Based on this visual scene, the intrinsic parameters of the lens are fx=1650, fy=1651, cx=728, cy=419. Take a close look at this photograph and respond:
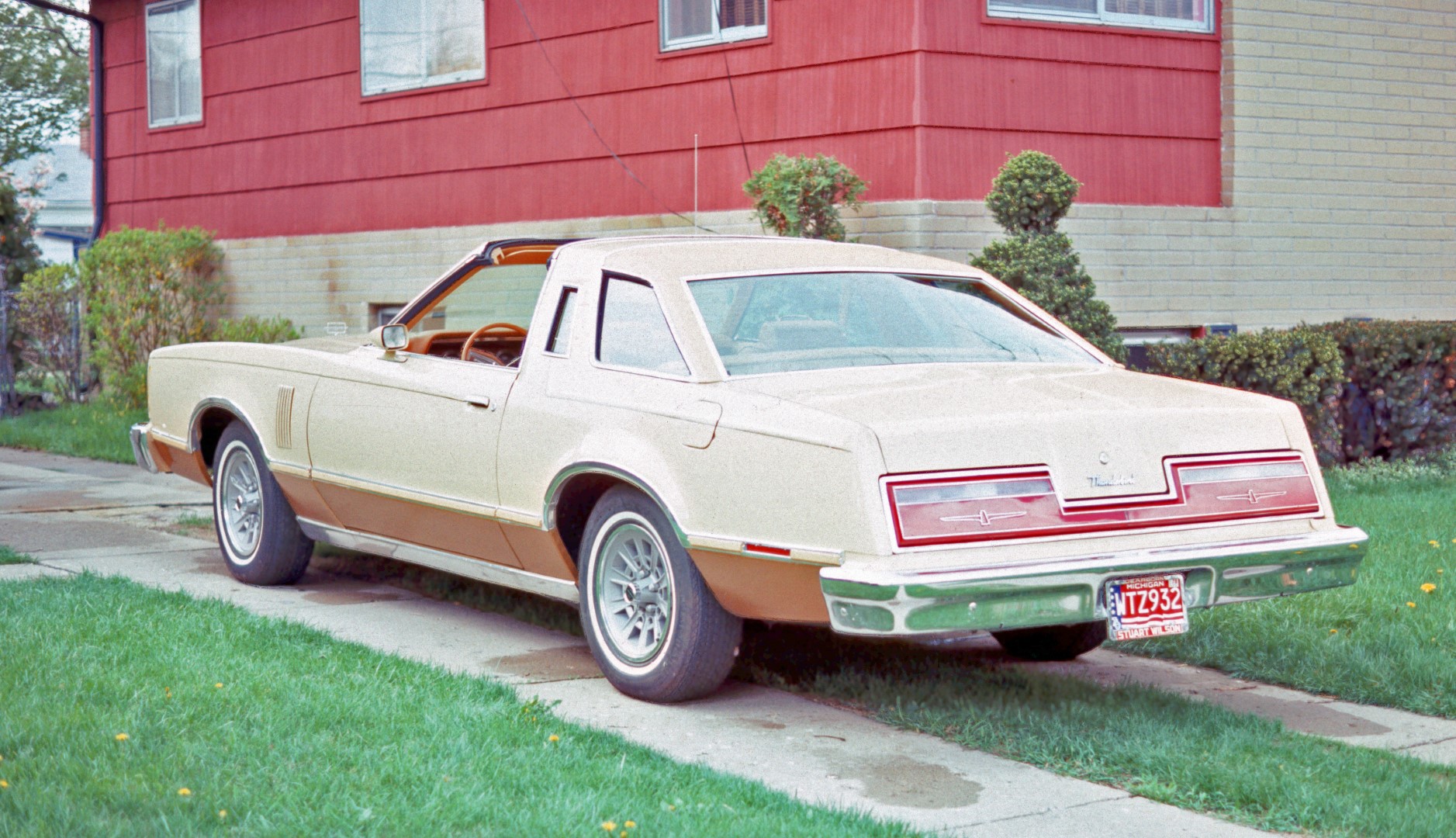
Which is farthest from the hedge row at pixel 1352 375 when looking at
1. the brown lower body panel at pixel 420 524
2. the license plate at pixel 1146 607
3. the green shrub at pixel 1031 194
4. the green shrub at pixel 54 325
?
the green shrub at pixel 54 325

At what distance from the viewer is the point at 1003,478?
183 inches

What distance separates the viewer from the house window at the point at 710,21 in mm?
10719

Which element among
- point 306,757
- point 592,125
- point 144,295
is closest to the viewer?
point 306,757

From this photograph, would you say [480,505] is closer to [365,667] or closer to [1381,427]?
[365,667]

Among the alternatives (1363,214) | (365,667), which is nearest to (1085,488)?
(365,667)

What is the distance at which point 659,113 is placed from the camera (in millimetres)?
11344

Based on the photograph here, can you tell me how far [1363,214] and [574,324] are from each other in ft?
25.5

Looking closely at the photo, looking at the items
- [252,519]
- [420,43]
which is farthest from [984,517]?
[420,43]

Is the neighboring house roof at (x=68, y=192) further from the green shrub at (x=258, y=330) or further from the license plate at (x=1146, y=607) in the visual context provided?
the license plate at (x=1146, y=607)

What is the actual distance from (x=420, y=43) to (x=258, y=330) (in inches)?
117

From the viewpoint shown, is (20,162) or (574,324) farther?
(20,162)

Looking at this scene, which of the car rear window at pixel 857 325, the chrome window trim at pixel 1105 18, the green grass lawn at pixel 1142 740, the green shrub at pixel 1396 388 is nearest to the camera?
the green grass lawn at pixel 1142 740

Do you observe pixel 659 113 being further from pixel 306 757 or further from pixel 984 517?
pixel 306 757

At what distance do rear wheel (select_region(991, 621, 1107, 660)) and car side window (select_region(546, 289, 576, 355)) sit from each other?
1909 mm
